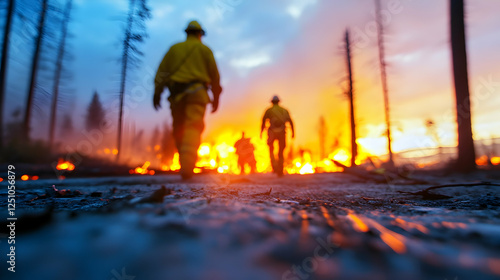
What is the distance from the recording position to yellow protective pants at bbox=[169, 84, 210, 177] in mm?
3746

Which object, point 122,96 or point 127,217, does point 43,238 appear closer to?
point 127,217

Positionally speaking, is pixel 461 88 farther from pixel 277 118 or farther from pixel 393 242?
pixel 393 242

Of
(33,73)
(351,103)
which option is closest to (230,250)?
(351,103)

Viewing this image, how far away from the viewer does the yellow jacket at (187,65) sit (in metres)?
3.77

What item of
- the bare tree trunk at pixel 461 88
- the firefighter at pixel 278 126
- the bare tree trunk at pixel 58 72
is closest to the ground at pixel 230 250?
the firefighter at pixel 278 126

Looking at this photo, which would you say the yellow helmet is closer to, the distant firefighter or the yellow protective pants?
the yellow protective pants

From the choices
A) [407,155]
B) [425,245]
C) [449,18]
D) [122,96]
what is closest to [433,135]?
[407,155]

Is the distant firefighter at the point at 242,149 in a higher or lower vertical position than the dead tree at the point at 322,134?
lower

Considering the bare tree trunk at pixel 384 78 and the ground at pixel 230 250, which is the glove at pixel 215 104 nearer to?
the ground at pixel 230 250

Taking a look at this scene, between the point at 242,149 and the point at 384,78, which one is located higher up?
the point at 384,78

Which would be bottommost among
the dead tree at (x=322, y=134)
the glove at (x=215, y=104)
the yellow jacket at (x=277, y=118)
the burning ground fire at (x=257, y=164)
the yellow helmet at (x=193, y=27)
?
the burning ground fire at (x=257, y=164)

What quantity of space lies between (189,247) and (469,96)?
10.7m

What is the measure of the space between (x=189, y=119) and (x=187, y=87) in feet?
1.66

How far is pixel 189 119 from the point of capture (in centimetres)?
376
